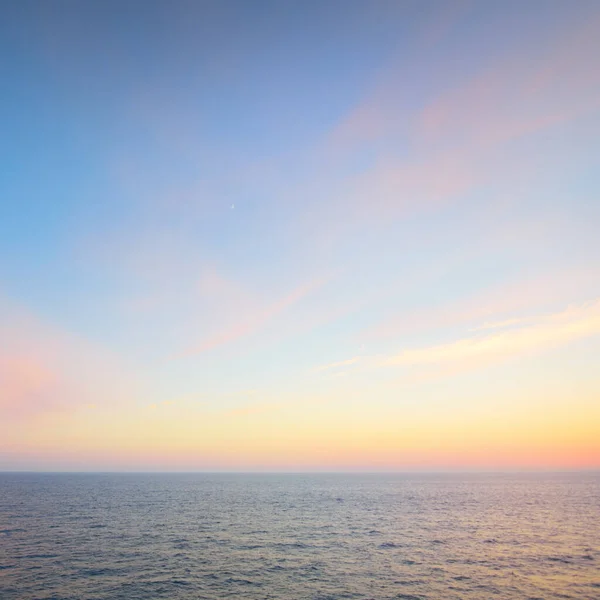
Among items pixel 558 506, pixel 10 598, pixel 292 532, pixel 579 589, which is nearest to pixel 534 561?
pixel 579 589

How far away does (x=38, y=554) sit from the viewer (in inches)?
2213

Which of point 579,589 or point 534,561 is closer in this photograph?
point 579,589

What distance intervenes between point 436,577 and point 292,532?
32.7 metres

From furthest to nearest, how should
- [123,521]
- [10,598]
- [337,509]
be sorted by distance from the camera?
[337,509] < [123,521] < [10,598]

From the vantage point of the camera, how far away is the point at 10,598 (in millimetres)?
39875

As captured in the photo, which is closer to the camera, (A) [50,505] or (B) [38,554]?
(B) [38,554]

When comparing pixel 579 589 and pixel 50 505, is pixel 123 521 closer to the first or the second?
pixel 50 505

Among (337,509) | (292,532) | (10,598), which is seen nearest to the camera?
(10,598)

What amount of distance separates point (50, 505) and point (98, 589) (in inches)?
3569

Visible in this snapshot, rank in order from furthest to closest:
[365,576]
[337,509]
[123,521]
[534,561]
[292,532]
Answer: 1. [337,509]
2. [123,521]
3. [292,532]
4. [534,561]
5. [365,576]

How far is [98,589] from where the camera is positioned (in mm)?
42781

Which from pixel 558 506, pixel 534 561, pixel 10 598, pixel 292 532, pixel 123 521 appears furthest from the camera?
pixel 558 506

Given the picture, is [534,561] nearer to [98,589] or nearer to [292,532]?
[292,532]

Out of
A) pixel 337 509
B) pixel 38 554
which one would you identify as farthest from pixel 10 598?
pixel 337 509
